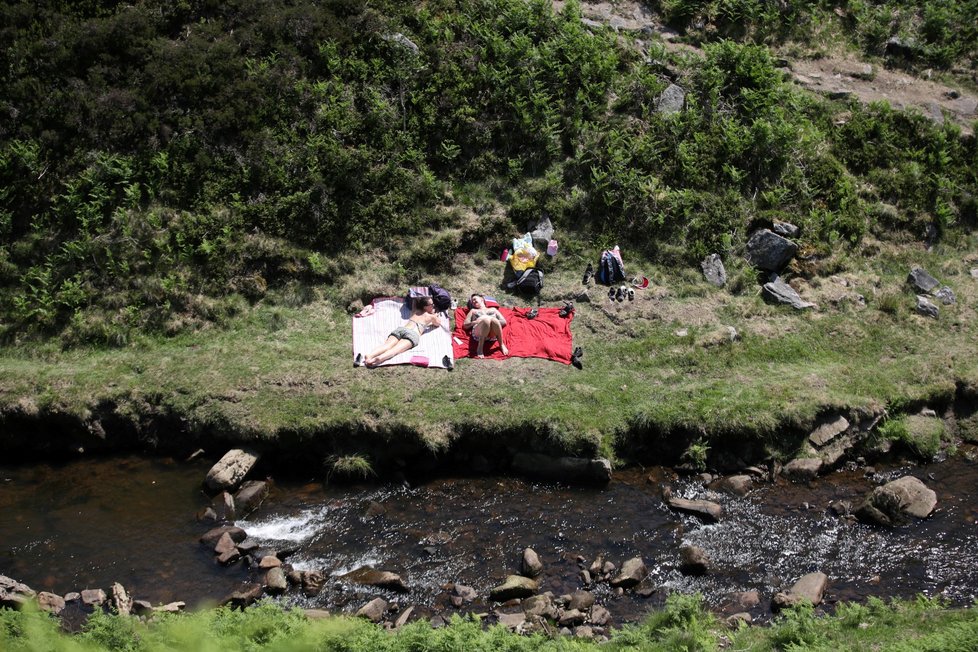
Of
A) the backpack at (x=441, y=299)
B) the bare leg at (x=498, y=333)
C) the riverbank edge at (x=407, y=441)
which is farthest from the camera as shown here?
the backpack at (x=441, y=299)

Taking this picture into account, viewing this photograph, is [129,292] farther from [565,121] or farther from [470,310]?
[565,121]

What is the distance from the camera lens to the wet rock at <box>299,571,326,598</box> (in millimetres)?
13484

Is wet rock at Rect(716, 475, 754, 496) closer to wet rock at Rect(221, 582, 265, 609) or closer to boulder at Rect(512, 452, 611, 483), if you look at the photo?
boulder at Rect(512, 452, 611, 483)

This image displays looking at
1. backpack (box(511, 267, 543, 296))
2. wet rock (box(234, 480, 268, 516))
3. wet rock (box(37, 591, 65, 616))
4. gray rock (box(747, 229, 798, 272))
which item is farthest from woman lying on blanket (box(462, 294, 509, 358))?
wet rock (box(37, 591, 65, 616))

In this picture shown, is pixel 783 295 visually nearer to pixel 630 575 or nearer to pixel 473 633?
pixel 630 575

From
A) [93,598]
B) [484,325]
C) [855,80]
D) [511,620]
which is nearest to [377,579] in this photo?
[511,620]

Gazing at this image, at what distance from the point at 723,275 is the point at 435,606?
10701 mm

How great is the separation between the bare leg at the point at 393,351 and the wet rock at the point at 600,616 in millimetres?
6750

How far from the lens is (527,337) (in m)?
18.3

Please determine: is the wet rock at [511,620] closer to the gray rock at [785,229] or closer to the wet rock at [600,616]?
the wet rock at [600,616]

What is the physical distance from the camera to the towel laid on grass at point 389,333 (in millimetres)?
17594

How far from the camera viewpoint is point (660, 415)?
16.5m

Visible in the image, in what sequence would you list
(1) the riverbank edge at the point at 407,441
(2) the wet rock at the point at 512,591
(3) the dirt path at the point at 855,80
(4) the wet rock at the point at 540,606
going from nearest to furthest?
(4) the wet rock at the point at 540,606
(2) the wet rock at the point at 512,591
(1) the riverbank edge at the point at 407,441
(3) the dirt path at the point at 855,80

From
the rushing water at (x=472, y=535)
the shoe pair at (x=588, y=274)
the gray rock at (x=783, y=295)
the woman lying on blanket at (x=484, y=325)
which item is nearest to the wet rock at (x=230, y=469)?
the rushing water at (x=472, y=535)
